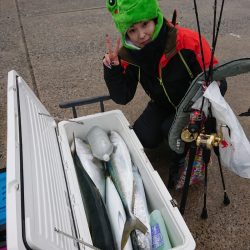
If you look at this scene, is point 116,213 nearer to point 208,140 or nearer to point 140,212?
point 140,212

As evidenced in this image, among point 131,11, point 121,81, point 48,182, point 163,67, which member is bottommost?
point 48,182

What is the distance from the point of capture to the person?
1.85m

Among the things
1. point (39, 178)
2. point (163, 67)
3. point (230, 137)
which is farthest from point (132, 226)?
point (163, 67)

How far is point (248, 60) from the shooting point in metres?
1.45

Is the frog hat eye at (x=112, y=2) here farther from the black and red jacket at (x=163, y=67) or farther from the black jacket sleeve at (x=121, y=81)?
the black jacket sleeve at (x=121, y=81)

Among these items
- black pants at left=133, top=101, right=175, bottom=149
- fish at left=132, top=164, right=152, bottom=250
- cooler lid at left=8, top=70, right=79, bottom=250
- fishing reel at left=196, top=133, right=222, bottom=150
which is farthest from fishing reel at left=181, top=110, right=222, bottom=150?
black pants at left=133, top=101, right=175, bottom=149

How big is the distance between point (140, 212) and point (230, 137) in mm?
654

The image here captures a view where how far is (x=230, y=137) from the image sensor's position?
5.33 feet

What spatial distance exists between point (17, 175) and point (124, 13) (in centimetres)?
111

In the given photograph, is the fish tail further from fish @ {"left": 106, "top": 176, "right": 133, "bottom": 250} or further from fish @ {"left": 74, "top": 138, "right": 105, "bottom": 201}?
fish @ {"left": 74, "top": 138, "right": 105, "bottom": 201}

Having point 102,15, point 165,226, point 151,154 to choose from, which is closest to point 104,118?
point 151,154

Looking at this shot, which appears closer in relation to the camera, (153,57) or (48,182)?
(48,182)

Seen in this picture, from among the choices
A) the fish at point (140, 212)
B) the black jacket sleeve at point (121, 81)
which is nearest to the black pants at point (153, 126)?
the black jacket sleeve at point (121, 81)

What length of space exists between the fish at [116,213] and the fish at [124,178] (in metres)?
0.03
